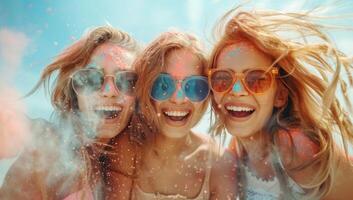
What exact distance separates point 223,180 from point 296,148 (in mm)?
790


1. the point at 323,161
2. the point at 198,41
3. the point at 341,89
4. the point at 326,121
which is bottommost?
the point at 323,161

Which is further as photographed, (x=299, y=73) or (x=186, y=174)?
(x=186, y=174)

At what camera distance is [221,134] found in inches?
199

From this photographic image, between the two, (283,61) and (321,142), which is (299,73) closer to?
(283,61)

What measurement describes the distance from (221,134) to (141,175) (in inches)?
35.1

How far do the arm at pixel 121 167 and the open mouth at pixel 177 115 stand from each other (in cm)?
47

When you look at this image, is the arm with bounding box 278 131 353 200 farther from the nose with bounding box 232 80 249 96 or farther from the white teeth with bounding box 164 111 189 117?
the white teeth with bounding box 164 111 189 117

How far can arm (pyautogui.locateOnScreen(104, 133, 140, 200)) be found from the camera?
4852 mm

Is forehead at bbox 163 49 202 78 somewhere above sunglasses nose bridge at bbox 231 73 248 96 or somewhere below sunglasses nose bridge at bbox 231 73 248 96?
above

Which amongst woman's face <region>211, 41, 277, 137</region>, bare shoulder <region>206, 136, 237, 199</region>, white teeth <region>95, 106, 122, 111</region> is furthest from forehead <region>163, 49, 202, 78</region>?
bare shoulder <region>206, 136, 237, 199</region>

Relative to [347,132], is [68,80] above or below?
above

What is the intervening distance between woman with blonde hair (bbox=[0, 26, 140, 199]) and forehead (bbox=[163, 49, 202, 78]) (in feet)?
1.21

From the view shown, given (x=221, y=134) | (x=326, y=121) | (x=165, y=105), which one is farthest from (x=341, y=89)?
(x=165, y=105)

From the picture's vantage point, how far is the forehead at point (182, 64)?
465 centimetres
